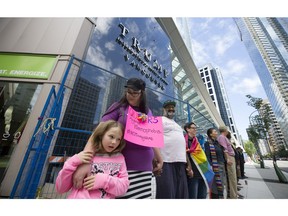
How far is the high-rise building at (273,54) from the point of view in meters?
7.18

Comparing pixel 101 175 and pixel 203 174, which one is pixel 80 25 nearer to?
pixel 101 175

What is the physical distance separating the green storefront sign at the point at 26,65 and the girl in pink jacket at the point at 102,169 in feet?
8.63

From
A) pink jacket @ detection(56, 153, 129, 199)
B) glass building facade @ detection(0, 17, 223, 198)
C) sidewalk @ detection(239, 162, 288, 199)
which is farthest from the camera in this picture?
sidewalk @ detection(239, 162, 288, 199)

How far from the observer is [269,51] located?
8.84 meters

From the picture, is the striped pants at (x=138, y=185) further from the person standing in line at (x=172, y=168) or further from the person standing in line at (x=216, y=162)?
the person standing in line at (x=216, y=162)

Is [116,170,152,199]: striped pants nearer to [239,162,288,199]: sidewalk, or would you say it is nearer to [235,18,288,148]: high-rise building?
[239,162,288,199]: sidewalk

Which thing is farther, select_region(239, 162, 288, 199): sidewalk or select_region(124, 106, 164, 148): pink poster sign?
select_region(239, 162, 288, 199): sidewalk

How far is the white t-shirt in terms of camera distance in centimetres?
149

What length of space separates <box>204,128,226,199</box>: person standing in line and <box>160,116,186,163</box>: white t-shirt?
1.24m

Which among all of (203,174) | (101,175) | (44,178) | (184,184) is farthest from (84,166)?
(203,174)

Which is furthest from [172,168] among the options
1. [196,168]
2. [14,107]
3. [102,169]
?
[14,107]

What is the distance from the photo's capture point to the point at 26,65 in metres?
2.77

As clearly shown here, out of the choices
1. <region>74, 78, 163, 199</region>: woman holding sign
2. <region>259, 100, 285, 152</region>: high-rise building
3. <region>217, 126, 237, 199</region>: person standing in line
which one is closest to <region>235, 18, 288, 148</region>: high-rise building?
<region>259, 100, 285, 152</region>: high-rise building
